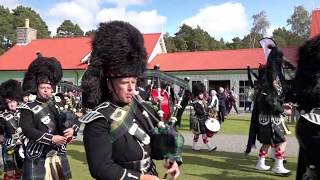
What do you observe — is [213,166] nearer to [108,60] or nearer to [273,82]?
[273,82]

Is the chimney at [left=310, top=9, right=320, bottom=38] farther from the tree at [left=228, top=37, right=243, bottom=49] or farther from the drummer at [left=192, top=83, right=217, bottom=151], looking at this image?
the tree at [left=228, top=37, right=243, bottom=49]

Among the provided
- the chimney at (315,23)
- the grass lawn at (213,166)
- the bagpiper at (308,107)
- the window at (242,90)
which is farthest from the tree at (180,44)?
the bagpiper at (308,107)

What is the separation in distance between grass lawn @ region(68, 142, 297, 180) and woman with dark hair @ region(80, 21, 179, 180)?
5.39 meters

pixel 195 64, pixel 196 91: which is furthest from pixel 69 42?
pixel 196 91

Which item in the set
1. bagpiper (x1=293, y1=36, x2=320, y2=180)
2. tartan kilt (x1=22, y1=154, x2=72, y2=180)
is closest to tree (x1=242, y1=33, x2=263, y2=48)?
tartan kilt (x1=22, y1=154, x2=72, y2=180)

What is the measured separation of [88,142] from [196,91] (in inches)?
428

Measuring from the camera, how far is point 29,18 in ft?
228

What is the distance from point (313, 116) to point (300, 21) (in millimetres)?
62415

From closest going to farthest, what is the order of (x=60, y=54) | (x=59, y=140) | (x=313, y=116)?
(x=313, y=116)
(x=59, y=140)
(x=60, y=54)

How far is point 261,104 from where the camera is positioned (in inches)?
342

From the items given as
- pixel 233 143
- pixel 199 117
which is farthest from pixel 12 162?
pixel 233 143

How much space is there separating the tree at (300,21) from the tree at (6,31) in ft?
129

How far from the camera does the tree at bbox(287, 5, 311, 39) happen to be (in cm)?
6138

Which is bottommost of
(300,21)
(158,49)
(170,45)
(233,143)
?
(233,143)
